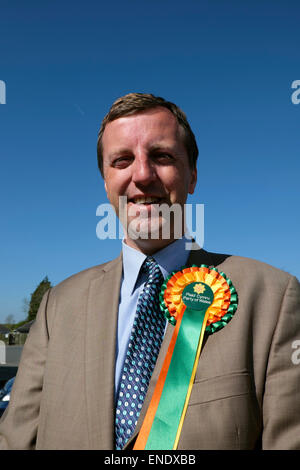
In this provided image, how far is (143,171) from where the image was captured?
171 centimetres

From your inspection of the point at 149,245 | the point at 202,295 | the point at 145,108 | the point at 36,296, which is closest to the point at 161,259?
the point at 149,245

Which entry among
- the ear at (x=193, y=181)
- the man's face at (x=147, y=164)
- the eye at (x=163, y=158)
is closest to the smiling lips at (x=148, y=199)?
the man's face at (x=147, y=164)

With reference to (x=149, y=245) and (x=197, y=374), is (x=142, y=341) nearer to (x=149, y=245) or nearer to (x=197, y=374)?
(x=197, y=374)

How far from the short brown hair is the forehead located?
3 cm

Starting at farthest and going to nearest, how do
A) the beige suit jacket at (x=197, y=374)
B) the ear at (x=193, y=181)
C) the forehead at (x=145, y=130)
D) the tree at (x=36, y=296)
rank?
the tree at (x=36, y=296) → the ear at (x=193, y=181) → the forehead at (x=145, y=130) → the beige suit jacket at (x=197, y=374)

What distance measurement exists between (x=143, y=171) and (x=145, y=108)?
1.10 feet

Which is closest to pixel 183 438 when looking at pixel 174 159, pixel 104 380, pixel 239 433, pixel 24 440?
pixel 239 433

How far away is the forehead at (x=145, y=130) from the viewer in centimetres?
177

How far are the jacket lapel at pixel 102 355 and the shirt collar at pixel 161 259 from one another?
0.05 metres

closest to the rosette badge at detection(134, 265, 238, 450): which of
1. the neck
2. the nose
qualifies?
the neck

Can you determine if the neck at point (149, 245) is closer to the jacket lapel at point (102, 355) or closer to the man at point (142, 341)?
the man at point (142, 341)

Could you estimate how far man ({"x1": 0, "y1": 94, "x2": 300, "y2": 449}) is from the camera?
1.44m

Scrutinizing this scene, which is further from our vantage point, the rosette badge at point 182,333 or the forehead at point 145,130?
the forehead at point 145,130

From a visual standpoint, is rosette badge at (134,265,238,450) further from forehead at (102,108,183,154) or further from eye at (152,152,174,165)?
forehead at (102,108,183,154)
